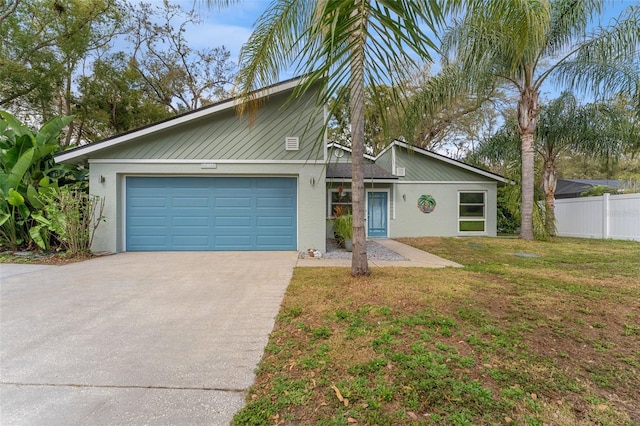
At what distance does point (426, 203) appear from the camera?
42.6ft

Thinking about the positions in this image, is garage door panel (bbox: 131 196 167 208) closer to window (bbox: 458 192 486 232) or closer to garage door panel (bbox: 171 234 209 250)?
garage door panel (bbox: 171 234 209 250)

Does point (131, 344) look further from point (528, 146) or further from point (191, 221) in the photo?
point (528, 146)

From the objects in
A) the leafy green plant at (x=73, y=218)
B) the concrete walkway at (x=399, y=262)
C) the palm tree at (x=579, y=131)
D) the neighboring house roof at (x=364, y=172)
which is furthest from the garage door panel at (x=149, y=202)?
the palm tree at (x=579, y=131)

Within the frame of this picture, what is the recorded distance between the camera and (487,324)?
3.29 meters

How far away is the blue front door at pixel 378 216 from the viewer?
12.8 metres

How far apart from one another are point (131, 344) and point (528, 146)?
40.8 ft

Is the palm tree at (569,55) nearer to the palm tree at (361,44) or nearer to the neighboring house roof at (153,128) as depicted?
the neighboring house roof at (153,128)

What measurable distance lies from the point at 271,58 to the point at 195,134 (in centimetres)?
354

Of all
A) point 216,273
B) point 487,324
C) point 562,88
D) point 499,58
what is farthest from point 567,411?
point 562,88

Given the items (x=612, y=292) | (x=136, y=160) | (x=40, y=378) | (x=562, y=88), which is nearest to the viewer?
(x=40, y=378)

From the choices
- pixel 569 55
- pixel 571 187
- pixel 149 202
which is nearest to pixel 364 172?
pixel 149 202

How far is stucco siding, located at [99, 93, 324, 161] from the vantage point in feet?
26.5

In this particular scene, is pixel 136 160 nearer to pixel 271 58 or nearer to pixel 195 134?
pixel 195 134

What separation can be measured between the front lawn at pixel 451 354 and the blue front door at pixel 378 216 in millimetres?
7775
